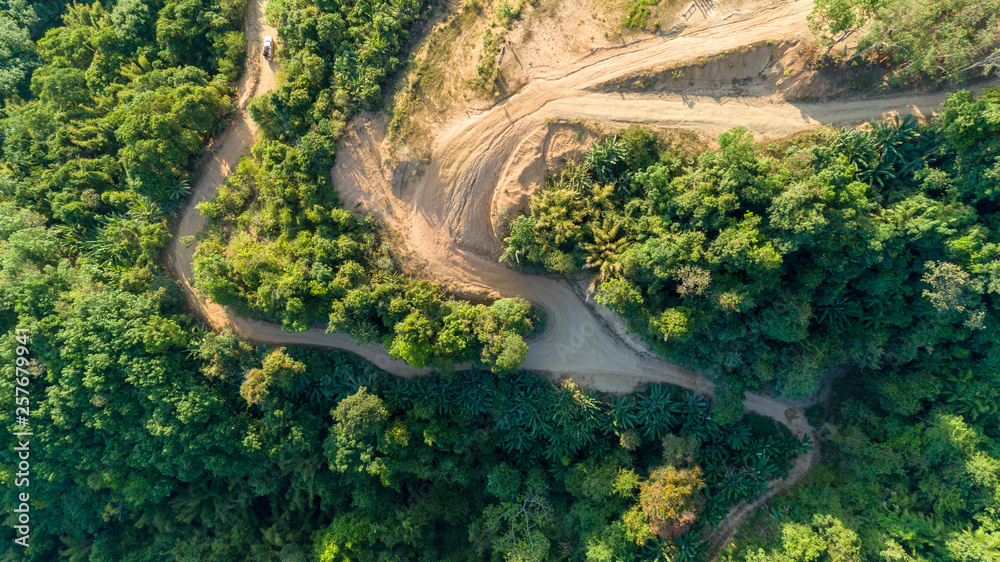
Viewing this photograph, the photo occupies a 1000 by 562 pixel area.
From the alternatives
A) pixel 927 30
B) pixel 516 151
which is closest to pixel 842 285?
pixel 927 30

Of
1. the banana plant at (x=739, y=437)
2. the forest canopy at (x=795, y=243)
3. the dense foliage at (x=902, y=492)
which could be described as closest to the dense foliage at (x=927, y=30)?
the forest canopy at (x=795, y=243)

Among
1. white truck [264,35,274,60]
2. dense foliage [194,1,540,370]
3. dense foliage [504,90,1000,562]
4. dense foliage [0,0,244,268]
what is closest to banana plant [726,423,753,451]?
dense foliage [504,90,1000,562]

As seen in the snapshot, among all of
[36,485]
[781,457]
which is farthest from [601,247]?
[36,485]

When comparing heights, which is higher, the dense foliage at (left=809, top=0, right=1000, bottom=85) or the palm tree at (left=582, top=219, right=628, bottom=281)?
the dense foliage at (left=809, top=0, right=1000, bottom=85)

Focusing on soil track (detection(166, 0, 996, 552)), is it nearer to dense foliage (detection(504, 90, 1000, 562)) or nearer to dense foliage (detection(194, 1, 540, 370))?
dense foliage (detection(504, 90, 1000, 562))

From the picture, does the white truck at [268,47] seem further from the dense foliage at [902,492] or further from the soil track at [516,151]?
the dense foliage at [902,492]

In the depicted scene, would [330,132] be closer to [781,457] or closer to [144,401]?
[144,401]
